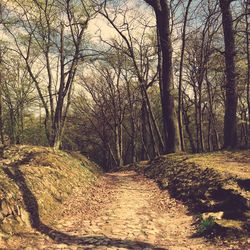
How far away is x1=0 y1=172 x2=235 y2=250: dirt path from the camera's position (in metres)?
7.01

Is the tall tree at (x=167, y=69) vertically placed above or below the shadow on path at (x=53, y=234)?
above

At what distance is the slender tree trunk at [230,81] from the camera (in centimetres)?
1561

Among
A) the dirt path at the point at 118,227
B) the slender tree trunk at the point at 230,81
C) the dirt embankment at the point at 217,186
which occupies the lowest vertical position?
the dirt path at the point at 118,227

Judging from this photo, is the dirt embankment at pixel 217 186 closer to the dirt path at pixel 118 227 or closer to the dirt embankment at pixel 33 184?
the dirt path at pixel 118 227

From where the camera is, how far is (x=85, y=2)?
2344 centimetres

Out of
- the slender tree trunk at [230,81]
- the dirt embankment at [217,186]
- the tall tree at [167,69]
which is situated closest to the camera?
the dirt embankment at [217,186]

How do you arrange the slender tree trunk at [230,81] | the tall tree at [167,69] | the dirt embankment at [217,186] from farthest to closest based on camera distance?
the tall tree at [167,69], the slender tree trunk at [230,81], the dirt embankment at [217,186]

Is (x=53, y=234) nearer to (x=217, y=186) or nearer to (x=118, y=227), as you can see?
(x=118, y=227)

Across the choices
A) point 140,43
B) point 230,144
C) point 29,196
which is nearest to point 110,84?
point 140,43

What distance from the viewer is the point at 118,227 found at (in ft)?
27.2

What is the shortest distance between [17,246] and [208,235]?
3.86 metres

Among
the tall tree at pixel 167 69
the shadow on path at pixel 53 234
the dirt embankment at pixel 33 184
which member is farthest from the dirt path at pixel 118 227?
the tall tree at pixel 167 69

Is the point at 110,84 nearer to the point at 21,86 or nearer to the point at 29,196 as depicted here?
the point at 21,86

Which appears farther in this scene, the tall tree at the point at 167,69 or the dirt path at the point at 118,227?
the tall tree at the point at 167,69
